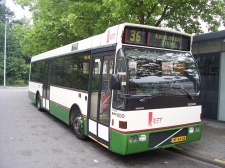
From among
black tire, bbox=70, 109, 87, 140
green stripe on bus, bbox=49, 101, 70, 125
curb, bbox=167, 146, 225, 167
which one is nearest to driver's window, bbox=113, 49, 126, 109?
black tire, bbox=70, 109, 87, 140

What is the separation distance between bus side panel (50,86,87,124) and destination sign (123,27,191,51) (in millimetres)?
2256

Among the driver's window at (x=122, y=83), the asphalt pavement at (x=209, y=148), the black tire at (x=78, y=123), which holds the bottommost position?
the asphalt pavement at (x=209, y=148)

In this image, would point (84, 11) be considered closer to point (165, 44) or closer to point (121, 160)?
point (165, 44)

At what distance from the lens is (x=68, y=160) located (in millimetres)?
5566

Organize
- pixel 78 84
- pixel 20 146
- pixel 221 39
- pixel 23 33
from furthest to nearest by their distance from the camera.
A: pixel 23 33 → pixel 221 39 → pixel 78 84 → pixel 20 146

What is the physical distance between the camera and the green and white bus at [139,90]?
500 cm

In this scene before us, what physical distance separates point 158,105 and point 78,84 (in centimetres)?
296

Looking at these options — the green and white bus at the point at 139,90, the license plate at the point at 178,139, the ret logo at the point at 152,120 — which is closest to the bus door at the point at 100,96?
the green and white bus at the point at 139,90

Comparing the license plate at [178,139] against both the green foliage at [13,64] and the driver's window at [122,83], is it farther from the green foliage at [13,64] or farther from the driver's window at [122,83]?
the green foliage at [13,64]

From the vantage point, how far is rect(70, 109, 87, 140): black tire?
696 cm

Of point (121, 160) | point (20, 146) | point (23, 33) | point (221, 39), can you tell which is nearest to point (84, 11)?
point (221, 39)

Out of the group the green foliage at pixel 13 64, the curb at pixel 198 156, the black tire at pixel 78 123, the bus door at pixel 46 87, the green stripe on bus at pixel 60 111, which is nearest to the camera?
the curb at pixel 198 156

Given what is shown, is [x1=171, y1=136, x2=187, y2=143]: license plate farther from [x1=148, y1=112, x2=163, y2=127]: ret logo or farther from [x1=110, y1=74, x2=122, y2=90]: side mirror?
[x1=110, y1=74, x2=122, y2=90]: side mirror

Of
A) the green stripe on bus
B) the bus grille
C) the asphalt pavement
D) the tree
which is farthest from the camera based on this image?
the tree
